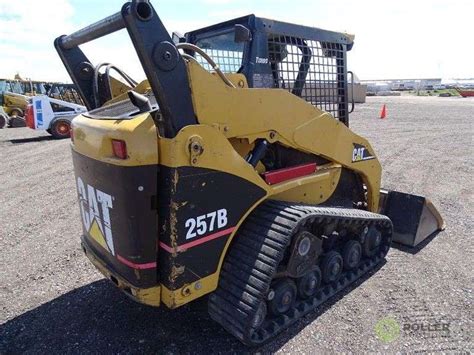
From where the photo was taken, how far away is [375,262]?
3.91m

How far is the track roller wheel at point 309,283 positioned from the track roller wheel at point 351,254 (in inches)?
18.1

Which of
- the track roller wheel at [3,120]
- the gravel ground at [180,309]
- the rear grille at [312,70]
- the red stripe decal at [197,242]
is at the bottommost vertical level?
the track roller wheel at [3,120]

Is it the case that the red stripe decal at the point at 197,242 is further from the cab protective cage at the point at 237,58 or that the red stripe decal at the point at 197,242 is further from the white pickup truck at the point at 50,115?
the white pickup truck at the point at 50,115

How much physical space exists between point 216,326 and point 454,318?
1948 millimetres

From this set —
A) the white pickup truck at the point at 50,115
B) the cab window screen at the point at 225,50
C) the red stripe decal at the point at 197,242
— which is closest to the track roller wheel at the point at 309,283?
the red stripe decal at the point at 197,242

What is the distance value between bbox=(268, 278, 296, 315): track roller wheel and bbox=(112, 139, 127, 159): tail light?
1.48 meters

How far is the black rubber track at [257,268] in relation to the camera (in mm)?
2553

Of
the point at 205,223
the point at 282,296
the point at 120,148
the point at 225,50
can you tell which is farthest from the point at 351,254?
the point at 120,148

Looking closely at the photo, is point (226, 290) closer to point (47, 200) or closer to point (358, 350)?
point (358, 350)

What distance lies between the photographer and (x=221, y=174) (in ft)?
8.18

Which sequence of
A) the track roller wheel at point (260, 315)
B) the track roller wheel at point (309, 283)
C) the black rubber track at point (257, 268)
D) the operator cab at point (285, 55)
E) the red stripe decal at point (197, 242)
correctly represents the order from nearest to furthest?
the red stripe decal at point (197, 242) < the black rubber track at point (257, 268) < the track roller wheel at point (260, 315) < the operator cab at point (285, 55) < the track roller wheel at point (309, 283)

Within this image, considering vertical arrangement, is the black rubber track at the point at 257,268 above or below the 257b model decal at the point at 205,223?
below

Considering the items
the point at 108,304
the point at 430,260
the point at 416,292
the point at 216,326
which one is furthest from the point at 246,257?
the point at 430,260

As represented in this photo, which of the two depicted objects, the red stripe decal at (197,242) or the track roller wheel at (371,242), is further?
the track roller wheel at (371,242)
